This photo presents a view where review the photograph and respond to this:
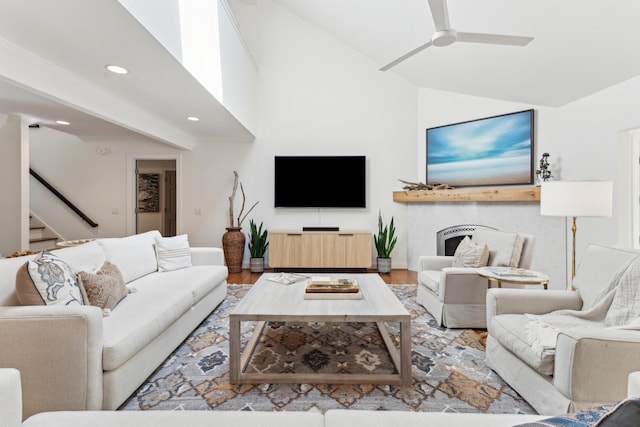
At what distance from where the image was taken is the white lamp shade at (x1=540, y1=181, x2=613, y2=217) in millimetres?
2178

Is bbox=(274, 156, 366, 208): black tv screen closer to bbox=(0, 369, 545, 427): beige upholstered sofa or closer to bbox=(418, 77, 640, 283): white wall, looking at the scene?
bbox=(418, 77, 640, 283): white wall

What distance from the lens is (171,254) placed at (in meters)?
3.23

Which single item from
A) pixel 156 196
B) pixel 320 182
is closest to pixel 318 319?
pixel 320 182

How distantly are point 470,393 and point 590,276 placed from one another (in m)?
1.07

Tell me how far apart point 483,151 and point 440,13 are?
2.74m

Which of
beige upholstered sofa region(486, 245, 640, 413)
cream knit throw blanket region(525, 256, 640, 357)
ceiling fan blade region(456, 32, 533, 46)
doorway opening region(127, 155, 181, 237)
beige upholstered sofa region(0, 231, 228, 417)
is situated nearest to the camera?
beige upholstered sofa region(486, 245, 640, 413)

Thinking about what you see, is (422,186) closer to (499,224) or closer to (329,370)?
(499,224)

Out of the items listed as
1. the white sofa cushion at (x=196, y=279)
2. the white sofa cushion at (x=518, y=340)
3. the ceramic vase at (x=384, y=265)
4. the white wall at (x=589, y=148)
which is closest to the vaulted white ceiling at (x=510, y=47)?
the white wall at (x=589, y=148)

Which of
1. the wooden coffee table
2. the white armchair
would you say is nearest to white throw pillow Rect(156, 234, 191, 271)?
the wooden coffee table

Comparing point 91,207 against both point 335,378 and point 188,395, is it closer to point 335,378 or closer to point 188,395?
point 188,395

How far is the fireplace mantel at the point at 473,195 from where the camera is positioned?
12.2 feet

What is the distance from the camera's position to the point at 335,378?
1.91 metres

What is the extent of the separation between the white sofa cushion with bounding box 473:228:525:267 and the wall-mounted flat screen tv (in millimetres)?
1314

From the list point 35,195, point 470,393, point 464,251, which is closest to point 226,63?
point 464,251
